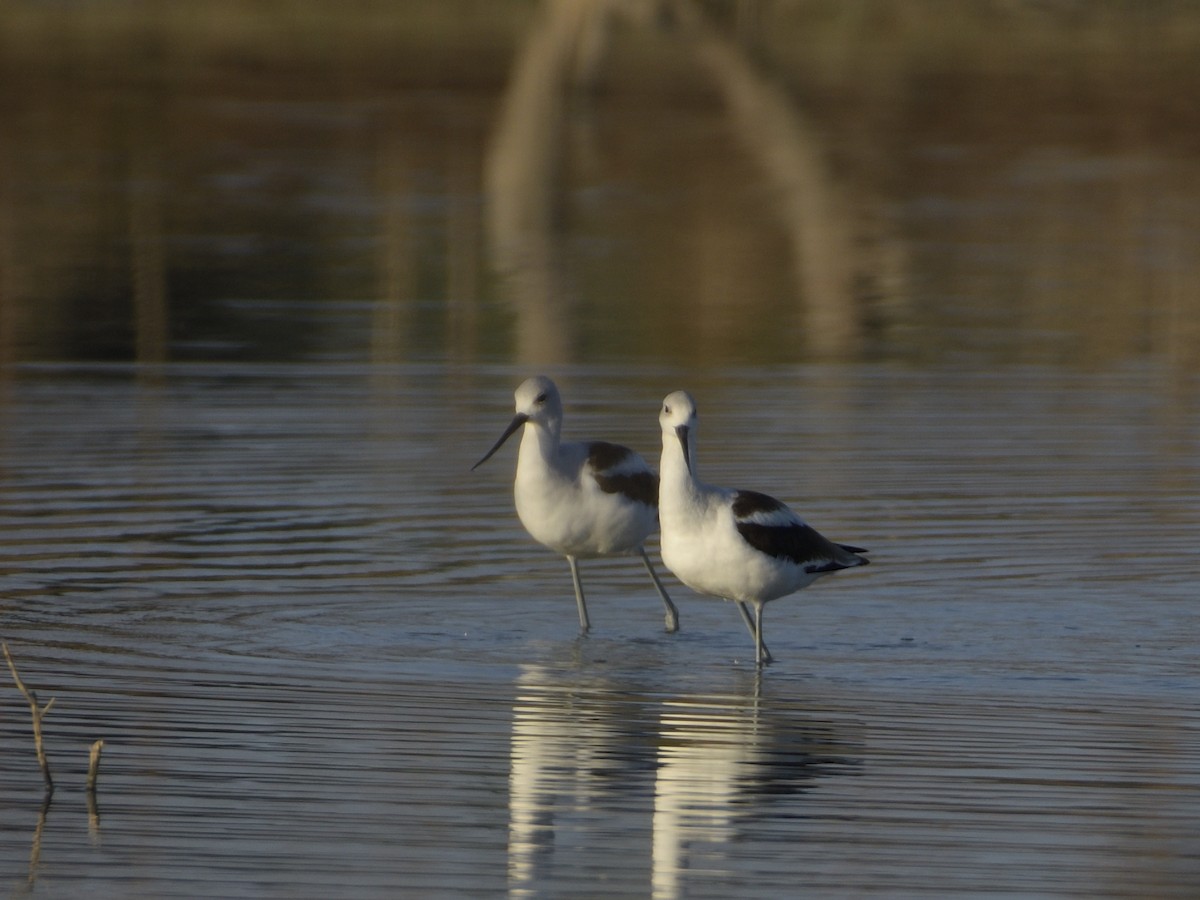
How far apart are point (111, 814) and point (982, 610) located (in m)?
4.41

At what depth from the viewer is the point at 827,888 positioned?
6453 millimetres

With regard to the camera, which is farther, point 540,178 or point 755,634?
point 540,178

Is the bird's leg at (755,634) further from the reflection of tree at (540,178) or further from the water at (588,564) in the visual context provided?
the reflection of tree at (540,178)

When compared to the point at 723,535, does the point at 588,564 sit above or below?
below

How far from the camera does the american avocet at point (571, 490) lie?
10352 mm

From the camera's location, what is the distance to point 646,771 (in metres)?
7.67

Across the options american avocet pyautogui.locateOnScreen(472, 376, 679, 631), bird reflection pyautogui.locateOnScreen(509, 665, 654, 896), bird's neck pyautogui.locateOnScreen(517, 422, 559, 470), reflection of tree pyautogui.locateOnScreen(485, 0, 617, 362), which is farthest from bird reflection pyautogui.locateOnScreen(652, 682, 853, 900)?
reflection of tree pyautogui.locateOnScreen(485, 0, 617, 362)

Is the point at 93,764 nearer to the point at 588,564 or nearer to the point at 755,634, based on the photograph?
the point at 755,634

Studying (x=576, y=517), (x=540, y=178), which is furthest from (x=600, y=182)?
(x=576, y=517)

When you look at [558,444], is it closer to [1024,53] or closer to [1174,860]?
[1174,860]

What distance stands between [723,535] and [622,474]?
1252 millimetres

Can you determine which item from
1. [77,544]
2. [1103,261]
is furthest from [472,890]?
[1103,261]

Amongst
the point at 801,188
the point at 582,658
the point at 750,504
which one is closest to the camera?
the point at 750,504

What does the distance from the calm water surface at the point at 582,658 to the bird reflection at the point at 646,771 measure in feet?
0.06
